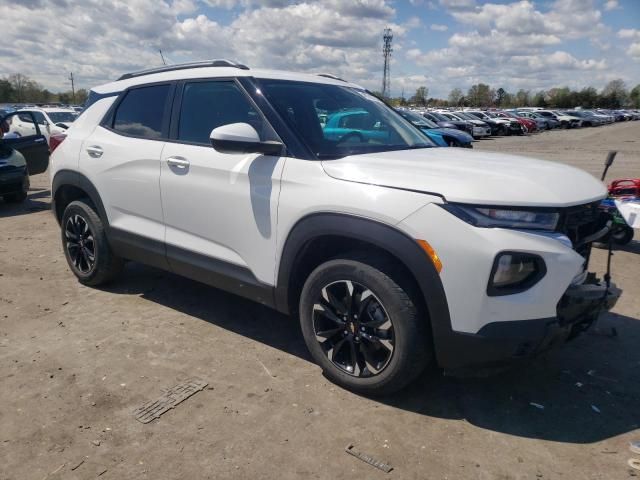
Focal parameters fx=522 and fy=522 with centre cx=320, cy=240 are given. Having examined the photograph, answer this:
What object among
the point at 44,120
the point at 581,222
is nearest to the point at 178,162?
the point at 581,222

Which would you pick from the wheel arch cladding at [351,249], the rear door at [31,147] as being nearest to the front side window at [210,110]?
the wheel arch cladding at [351,249]

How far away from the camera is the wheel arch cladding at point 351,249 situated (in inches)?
102

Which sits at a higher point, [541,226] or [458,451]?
[541,226]

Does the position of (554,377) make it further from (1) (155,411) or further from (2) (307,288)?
(1) (155,411)

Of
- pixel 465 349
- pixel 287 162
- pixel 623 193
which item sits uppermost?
pixel 287 162

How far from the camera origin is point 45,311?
4320 mm

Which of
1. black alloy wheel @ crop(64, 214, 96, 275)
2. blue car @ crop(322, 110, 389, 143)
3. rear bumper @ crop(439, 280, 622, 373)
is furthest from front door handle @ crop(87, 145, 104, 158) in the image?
rear bumper @ crop(439, 280, 622, 373)

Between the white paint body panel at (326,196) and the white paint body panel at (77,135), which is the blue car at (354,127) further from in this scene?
the white paint body panel at (77,135)

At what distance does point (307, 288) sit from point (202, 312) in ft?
5.03

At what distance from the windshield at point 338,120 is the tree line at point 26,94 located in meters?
69.9

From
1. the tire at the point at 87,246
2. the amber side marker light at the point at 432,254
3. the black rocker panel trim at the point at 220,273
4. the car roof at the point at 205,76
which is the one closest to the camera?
the amber side marker light at the point at 432,254

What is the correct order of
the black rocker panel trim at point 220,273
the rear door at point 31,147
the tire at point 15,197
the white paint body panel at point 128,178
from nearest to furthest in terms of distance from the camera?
the black rocker panel trim at point 220,273 → the white paint body panel at point 128,178 → the tire at point 15,197 → the rear door at point 31,147

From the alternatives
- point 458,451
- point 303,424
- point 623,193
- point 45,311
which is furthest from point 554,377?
point 45,311

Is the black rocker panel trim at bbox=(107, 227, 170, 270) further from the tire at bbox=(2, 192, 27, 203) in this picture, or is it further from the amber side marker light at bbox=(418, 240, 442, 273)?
the tire at bbox=(2, 192, 27, 203)
